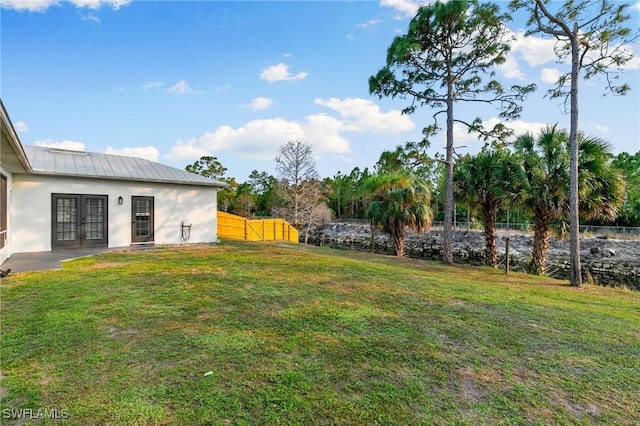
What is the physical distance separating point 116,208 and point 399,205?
445 inches

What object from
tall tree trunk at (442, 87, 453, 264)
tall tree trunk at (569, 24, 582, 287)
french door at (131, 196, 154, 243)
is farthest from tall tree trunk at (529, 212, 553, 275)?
french door at (131, 196, 154, 243)

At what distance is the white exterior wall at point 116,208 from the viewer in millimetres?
9508

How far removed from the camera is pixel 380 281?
652 cm

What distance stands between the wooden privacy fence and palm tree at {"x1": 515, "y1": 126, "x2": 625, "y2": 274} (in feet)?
42.5

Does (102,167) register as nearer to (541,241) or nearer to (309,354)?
(309,354)

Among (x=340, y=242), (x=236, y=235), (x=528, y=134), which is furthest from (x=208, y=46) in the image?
(x=340, y=242)

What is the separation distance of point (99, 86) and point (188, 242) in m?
6.33

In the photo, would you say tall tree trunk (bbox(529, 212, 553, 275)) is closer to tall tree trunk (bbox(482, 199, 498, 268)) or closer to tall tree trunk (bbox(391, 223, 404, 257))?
tall tree trunk (bbox(482, 199, 498, 268))

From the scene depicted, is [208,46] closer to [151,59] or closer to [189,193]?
[151,59]

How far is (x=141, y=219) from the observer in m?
11.6

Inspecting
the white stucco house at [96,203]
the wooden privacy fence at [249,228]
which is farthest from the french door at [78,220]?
the wooden privacy fence at [249,228]

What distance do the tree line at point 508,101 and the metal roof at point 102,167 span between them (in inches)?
312

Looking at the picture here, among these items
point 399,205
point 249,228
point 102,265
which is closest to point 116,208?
point 102,265

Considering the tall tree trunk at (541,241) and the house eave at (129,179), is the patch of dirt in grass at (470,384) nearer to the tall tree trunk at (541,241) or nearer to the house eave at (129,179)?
the tall tree trunk at (541,241)
